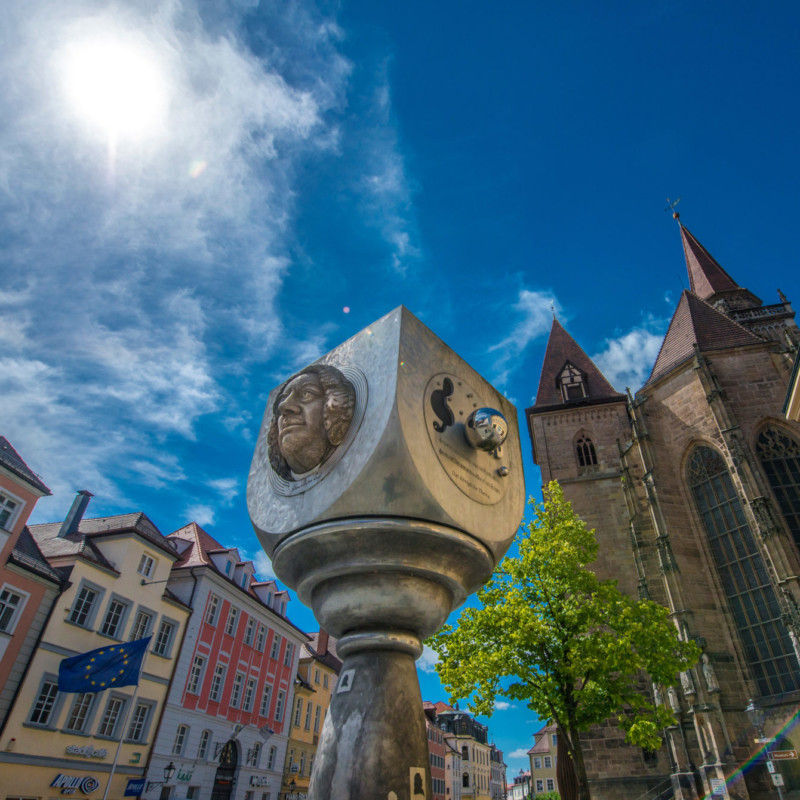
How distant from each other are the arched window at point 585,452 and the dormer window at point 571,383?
9.53 feet

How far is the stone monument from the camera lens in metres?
2.30

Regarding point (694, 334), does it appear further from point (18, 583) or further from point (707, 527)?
point (18, 583)

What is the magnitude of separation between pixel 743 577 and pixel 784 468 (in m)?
4.09

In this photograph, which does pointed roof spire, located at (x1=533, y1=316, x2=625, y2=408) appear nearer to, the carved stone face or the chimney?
the chimney

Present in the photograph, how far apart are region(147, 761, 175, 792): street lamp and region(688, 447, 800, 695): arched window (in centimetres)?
1940

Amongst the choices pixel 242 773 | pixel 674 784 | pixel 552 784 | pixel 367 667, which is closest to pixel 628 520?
pixel 674 784

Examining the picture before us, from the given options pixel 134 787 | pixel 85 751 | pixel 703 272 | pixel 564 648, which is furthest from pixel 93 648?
pixel 703 272

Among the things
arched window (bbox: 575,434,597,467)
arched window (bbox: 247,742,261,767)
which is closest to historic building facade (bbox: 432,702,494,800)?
arched window (bbox: 247,742,261,767)

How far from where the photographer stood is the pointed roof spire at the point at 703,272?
36125 millimetres

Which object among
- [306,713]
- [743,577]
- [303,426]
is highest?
[743,577]

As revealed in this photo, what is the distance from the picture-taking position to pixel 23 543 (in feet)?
55.0

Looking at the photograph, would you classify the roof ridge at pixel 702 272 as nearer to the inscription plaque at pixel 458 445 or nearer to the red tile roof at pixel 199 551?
Answer: the red tile roof at pixel 199 551

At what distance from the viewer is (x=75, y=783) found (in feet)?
51.1

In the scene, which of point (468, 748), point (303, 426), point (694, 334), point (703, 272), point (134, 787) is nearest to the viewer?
point (303, 426)
